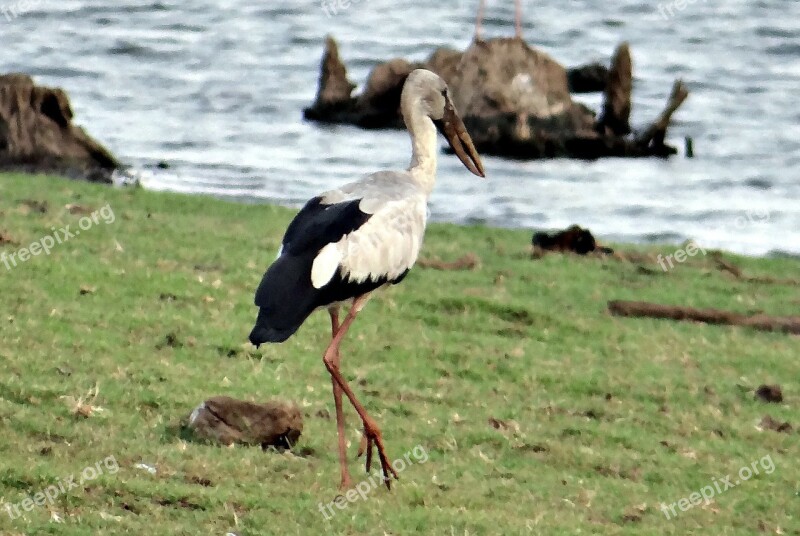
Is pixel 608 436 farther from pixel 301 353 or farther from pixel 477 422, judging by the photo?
pixel 301 353

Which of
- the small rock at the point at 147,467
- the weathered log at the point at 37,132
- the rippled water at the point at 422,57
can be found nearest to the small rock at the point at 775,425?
the small rock at the point at 147,467

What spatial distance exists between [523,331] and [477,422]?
2.30 metres

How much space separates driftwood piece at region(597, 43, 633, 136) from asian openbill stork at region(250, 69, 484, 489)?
17.9 meters

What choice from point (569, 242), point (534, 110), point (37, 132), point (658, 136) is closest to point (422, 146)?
point (569, 242)

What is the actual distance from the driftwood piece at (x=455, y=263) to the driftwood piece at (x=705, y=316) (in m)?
1.52

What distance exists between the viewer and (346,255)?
6906 mm

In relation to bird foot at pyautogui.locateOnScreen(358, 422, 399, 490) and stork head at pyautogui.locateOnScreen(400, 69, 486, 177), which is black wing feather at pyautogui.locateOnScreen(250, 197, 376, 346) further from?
stork head at pyautogui.locateOnScreen(400, 69, 486, 177)

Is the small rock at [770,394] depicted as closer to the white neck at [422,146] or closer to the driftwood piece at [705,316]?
the driftwood piece at [705,316]

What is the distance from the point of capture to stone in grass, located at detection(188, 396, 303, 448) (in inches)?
285

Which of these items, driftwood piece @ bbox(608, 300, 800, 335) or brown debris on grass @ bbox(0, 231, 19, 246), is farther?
driftwood piece @ bbox(608, 300, 800, 335)

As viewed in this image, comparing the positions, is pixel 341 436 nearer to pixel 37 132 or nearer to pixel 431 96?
pixel 431 96

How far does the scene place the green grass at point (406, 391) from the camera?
654cm

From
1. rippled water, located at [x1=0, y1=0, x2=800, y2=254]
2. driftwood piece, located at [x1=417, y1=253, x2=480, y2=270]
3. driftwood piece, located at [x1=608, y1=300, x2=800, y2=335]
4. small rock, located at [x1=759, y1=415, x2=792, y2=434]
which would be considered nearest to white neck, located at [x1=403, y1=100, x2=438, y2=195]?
small rock, located at [x1=759, y1=415, x2=792, y2=434]

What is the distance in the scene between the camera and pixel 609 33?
38.2 metres
